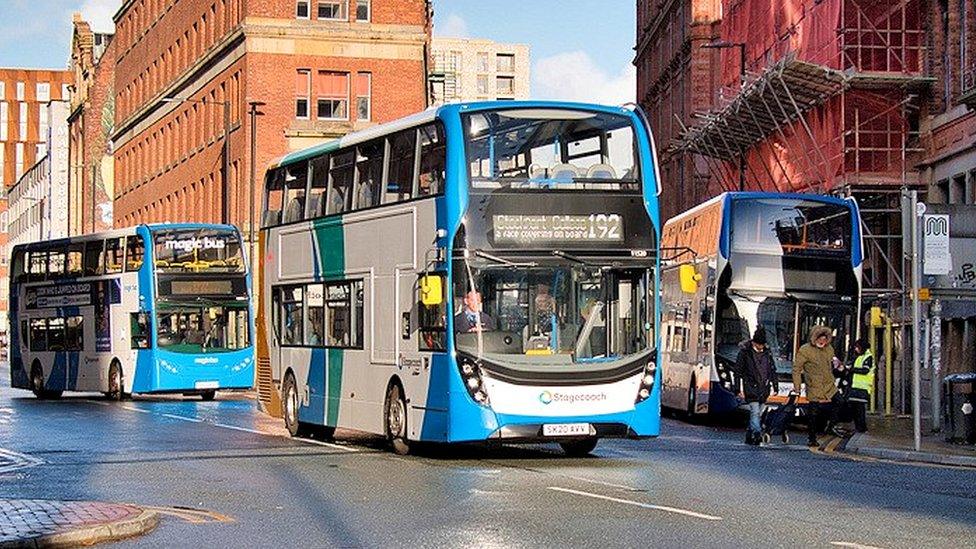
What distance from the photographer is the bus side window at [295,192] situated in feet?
86.9

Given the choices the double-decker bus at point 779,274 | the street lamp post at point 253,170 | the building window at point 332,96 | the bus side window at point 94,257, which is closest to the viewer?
the double-decker bus at point 779,274

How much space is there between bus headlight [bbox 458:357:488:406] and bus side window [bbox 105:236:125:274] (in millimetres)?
23599

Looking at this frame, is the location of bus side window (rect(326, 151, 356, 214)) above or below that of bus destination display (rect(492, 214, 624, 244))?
above

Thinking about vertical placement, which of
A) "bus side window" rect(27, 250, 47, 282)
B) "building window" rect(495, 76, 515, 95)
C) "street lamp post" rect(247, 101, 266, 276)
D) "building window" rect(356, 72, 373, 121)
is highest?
"building window" rect(495, 76, 515, 95)

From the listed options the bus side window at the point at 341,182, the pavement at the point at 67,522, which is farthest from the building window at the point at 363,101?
the pavement at the point at 67,522

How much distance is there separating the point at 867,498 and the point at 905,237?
9467mm

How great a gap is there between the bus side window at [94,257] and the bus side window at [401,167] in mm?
22469

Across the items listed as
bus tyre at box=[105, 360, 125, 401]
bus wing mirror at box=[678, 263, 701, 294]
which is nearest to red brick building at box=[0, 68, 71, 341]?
bus tyre at box=[105, 360, 125, 401]

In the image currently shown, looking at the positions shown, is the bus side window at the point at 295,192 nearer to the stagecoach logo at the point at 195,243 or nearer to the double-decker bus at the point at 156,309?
the double-decker bus at the point at 156,309

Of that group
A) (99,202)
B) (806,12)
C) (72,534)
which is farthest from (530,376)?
(99,202)

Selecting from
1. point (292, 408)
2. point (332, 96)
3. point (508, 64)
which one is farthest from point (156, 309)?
point (508, 64)

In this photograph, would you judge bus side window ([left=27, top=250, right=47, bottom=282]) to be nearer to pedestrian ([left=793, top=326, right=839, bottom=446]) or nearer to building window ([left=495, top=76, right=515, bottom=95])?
pedestrian ([left=793, top=326, right=839, bottom=446])

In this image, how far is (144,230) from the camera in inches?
1663

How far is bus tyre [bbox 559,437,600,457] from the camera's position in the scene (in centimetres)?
2297
